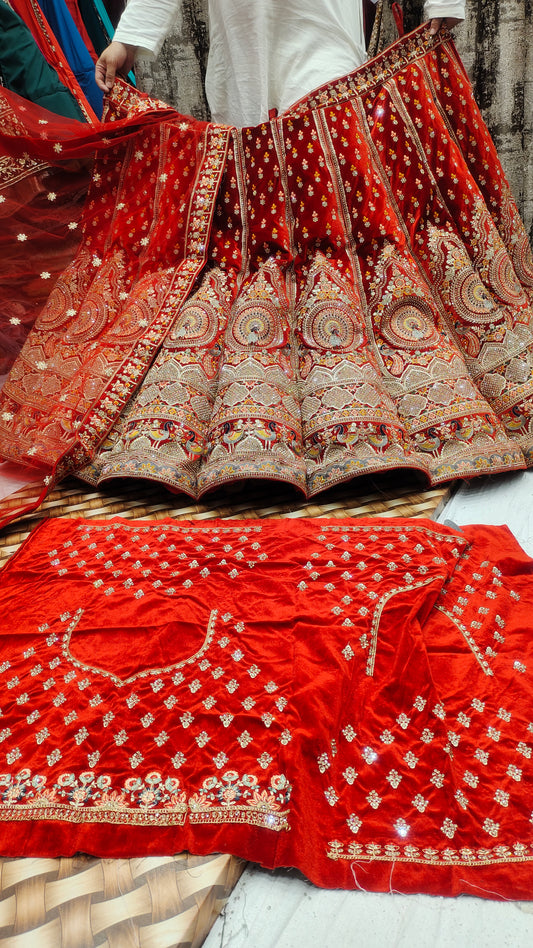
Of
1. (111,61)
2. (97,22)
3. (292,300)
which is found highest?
(97,22)

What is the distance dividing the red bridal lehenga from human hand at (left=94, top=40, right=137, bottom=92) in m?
0.05

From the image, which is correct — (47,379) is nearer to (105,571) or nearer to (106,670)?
(105,571)

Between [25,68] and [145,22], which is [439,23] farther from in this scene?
[25,68]

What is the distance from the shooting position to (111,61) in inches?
56.3

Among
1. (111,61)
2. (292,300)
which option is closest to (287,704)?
(292,300)

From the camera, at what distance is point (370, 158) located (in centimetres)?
146

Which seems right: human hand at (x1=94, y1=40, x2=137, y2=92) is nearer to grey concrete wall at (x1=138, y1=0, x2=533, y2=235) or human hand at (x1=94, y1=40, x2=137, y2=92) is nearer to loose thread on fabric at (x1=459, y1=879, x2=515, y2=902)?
grey concrete wall at (x1=138, y1=0, x2=533, y2=235)

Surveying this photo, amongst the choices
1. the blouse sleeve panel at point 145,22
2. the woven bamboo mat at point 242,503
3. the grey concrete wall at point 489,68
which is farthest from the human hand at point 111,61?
the woven bamboo mat at point 242,503

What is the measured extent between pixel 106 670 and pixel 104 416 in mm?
627

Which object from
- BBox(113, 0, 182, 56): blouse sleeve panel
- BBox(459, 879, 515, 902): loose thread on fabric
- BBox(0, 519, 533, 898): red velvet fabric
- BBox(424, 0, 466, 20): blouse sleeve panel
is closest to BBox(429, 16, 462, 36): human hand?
BBox(424, 0, 466, 20): blouse sleeve panel

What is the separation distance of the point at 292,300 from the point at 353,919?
125cm

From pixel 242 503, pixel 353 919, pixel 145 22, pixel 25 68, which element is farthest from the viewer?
pixel 25 68

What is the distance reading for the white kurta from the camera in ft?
4.67

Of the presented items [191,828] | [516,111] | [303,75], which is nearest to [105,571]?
[191,828]
